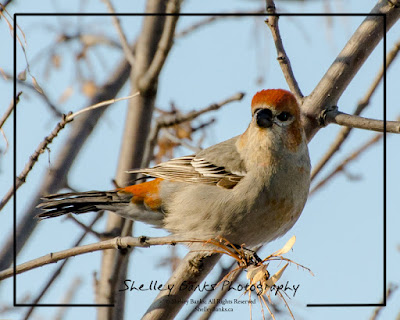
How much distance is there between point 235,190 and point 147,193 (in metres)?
0.69

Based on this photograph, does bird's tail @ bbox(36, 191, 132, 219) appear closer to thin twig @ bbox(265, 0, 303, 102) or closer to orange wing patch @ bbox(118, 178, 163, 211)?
orange wing patch @ bbox(118, 178, 163, 211)

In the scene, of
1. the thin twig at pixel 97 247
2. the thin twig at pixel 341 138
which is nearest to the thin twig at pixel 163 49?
the thin twig at pixel 341 138

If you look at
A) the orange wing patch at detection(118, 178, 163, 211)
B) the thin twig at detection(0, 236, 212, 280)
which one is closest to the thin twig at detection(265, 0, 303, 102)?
the orange wing patch at detection(118, 178, 163, 211)

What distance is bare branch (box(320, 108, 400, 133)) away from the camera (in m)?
3.03

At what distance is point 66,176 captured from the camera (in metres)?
4.27

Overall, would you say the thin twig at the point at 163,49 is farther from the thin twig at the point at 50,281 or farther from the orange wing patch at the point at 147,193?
the thin twig at the point at 50,281

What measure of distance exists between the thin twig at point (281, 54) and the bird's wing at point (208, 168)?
24.2 inches

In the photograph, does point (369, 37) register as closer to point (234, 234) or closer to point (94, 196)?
point (234, 234)

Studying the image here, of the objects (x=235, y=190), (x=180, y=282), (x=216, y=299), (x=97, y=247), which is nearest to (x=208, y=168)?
(x=235, y=190)

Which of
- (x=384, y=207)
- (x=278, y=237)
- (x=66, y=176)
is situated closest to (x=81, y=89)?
(x=66, y=176)

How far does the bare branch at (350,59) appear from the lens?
3.73m

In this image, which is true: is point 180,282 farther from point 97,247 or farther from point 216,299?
point 97,247

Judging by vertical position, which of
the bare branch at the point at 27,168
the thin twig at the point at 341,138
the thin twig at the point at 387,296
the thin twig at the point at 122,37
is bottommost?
the thin twig at the point at 387,296

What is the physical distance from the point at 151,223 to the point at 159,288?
2.07 feet
